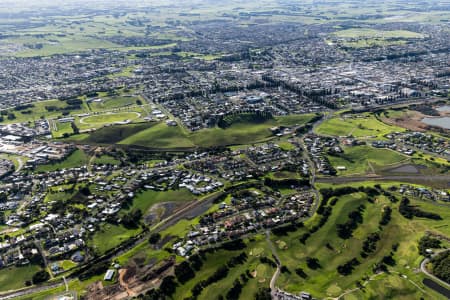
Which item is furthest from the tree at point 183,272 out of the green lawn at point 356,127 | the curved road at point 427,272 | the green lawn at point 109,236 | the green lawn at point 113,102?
the green lawn at point 113,102

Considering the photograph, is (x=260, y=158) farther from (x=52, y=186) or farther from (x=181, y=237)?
(x=52, y=186)


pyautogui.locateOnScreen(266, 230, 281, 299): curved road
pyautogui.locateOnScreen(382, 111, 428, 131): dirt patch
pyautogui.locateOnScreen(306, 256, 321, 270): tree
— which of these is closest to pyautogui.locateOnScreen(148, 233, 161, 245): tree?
pyautogui.locateOnScreen(266, 230, 281, 299): curved road

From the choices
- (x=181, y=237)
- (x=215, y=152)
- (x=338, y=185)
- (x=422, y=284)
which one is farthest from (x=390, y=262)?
(x=215, y=152)

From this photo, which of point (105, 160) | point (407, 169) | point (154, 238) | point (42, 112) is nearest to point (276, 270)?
point (154, 238)

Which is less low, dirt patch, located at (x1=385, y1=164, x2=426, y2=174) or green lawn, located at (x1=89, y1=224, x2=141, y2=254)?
dirt patch, located at (x1=385, y1=164, x2=426, y2=174)

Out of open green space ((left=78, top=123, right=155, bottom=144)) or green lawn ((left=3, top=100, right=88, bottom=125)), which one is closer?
open green space ((left=78, top=123, right=155, bottom=144))

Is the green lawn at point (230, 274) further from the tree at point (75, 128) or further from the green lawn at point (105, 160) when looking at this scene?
the tree at point (75, 128)

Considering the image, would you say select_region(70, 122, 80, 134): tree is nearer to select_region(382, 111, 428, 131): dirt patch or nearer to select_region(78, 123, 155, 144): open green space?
select_region(78, 123, 155, 144): open green space
